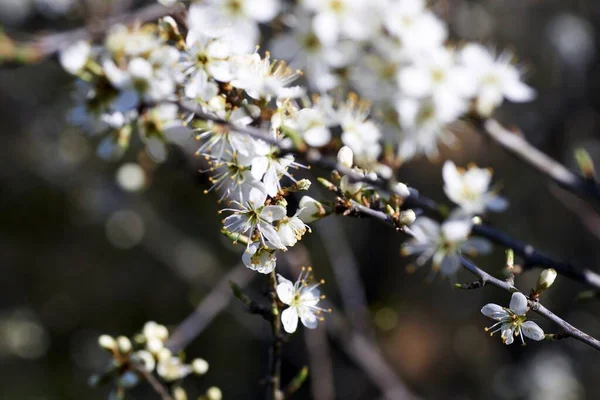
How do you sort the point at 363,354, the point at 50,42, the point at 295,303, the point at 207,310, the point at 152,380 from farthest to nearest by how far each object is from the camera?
the point at 363,354 → the point at 207,310 → the point at 152,380 → the point at 295,303 → the point at 50,42

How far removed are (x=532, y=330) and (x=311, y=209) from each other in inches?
16.8

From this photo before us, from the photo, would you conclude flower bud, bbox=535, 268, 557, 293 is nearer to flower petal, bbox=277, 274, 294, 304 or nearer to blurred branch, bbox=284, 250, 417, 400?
flower petal, bbox=277, 274, 294, 304

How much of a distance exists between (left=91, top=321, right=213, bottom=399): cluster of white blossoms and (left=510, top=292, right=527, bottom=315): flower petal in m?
0.64

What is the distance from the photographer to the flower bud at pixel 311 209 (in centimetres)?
98

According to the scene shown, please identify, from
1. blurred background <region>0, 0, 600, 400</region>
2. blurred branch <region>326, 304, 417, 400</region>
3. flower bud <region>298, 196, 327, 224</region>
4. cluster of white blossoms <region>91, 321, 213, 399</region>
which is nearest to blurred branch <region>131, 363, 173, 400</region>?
cluster of white blossoms <region>91, 321, 213, 399</region>

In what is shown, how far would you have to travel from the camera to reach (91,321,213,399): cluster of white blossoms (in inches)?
48.2

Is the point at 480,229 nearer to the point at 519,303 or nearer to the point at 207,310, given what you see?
the point at 519,303

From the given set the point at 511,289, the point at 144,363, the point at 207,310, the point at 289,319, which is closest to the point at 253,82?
the point at 289,319

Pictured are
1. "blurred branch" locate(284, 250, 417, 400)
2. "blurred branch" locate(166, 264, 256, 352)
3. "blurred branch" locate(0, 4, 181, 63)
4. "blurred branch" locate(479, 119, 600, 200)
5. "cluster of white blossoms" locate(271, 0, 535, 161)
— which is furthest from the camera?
"blurred branch" locate(284, 250, 417, 400)

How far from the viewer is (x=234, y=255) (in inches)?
166

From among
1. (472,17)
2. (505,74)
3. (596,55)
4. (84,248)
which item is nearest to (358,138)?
(505,74)

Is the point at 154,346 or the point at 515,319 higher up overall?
the point at 515,319

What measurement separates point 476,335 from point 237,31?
324 cm

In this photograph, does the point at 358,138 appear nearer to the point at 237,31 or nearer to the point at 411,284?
the point at 237,31
